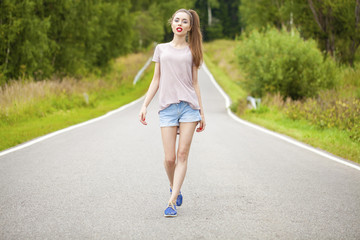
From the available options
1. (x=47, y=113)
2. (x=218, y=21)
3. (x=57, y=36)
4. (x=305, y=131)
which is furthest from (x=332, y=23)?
(x=218, y=21)

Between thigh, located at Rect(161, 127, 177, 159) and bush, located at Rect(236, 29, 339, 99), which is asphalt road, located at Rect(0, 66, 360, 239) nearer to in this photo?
thigh, located at Rect(161, 127, 177, 159)

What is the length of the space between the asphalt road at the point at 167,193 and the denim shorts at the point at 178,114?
1.03 metres

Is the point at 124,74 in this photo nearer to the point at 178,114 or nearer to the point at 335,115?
the point at 335,115

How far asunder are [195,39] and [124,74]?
29.4 meters

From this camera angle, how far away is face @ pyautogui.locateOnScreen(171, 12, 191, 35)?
4656 mm

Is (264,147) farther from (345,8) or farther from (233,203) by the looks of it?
(345,8)

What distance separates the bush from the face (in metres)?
12.6

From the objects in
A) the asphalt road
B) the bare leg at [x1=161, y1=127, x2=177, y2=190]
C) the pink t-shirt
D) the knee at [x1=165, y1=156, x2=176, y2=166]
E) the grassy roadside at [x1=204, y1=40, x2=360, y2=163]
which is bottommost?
the grassy roadside at [x1=204, y1=40, x2=360, y2=163]

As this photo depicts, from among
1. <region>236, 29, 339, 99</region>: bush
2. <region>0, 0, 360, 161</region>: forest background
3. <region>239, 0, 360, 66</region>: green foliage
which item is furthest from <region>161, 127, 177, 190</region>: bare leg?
<region>239, 0, 360, 66</region>: green foliage

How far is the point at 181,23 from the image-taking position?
4.68 meters

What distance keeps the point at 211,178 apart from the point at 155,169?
1054 millimetres

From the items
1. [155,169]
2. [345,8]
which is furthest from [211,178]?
[345,8]

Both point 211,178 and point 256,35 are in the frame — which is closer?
point 211,178

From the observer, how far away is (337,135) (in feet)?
33.8
